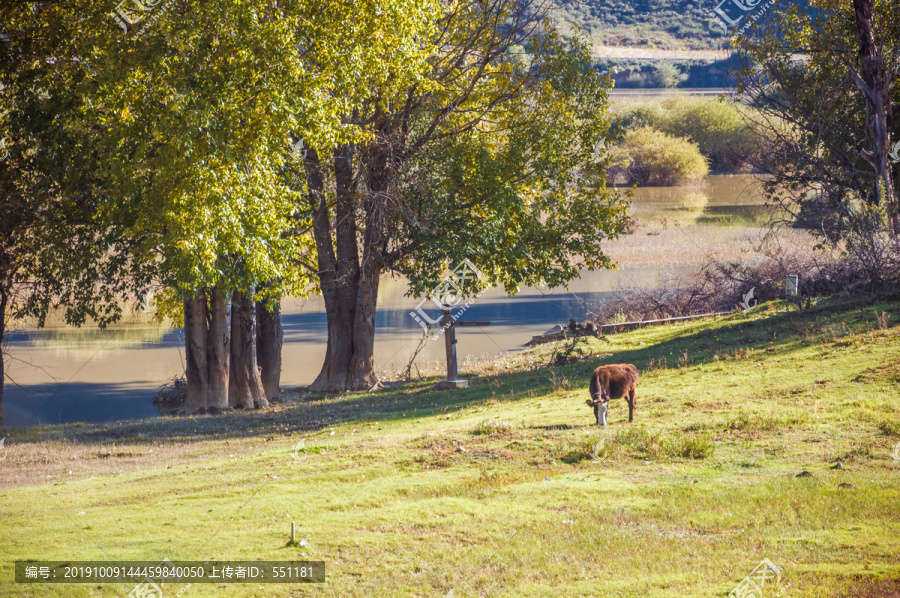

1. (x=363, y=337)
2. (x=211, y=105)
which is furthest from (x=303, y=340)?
(x=211, y=105)

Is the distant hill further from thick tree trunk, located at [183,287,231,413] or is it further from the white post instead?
thick tree trunk, located at [183,287,231,413]

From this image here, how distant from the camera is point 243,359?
67.8 feet

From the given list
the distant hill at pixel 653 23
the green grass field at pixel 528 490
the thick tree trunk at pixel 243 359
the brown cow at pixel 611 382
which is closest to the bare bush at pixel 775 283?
the green grass field at pixel 528 490

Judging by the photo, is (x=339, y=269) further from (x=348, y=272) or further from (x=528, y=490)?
(x=528, y=490)

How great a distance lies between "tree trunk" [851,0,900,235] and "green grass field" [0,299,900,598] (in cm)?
633

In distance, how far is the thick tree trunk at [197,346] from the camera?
1934 centimetres

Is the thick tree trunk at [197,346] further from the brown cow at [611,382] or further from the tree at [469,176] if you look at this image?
the brown cow at [611,382]

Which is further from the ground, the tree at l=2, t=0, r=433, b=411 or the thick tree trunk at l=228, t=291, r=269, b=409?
the tree at l=2, t=0, r=433, b=411

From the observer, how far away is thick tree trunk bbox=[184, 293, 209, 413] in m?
19.3

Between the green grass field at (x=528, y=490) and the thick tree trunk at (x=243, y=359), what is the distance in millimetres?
3235

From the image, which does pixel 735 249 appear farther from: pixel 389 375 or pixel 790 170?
pixel 389 375

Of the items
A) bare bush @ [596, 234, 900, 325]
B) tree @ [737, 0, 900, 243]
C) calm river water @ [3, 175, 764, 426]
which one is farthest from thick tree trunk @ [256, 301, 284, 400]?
tree @ [737, 0, 900, 243]

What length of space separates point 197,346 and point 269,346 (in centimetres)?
379

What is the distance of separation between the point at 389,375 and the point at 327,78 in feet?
44.5
